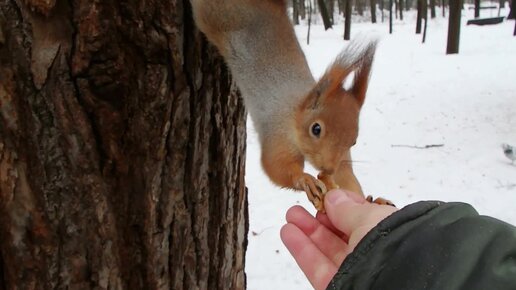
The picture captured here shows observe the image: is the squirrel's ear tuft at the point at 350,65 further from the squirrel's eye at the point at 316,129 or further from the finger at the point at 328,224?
the finger at the point at 328,224

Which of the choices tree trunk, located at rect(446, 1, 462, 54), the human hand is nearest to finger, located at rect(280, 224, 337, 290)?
the human hand

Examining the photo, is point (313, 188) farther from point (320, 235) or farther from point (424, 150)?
point (424, 150)

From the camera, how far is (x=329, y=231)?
3.99 ft

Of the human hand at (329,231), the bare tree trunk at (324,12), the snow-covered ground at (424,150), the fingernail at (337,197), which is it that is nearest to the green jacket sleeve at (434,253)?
the human hand at (329,231)

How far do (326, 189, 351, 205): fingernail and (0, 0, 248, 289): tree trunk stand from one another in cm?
26

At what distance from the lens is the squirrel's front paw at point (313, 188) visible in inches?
48.7

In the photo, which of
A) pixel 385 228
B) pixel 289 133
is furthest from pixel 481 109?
pixel 385 228

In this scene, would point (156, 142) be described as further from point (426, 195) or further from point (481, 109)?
point (481, 109)

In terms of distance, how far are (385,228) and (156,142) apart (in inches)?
18.4

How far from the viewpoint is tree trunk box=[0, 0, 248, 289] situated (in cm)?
95

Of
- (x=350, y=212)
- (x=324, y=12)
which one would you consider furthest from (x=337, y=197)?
(x=324, y=12)

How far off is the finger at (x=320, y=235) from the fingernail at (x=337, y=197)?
0.30 ft

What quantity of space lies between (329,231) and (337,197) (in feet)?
0.33

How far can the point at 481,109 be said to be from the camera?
6.45 m
